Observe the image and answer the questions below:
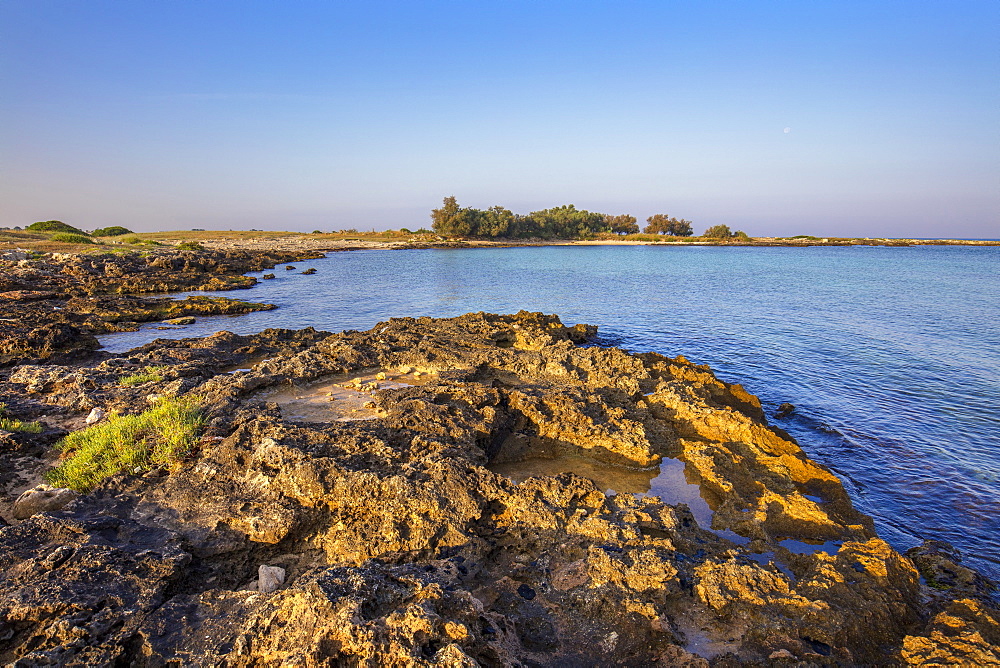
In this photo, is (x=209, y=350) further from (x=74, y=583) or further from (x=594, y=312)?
(x=594, y=312)

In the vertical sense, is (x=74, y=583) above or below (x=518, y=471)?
above

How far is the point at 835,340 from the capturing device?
17500 mm

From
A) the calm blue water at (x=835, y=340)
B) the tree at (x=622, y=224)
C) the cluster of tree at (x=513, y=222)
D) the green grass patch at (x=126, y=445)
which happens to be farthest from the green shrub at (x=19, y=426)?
the tree at (x=622, y=224)

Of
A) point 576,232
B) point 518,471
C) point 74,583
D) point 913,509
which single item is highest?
point 576,232

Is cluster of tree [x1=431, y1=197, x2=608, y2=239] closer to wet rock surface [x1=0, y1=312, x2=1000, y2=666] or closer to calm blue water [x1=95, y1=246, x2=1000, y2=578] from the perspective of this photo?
calm blue water [x1=95, y1=246, x2=1000, y2=578]

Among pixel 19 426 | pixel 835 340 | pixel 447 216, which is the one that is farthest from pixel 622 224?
pixel 19 426

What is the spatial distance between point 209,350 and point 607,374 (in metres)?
10.4

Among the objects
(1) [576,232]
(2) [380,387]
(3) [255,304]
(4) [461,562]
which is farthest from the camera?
(1) [576,232]

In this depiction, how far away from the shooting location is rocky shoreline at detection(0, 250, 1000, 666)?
321cm

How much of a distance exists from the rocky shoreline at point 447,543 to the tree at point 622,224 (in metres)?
111

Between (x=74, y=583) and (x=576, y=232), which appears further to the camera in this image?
(x=576, y=232)

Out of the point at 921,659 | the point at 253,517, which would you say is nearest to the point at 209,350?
the point at 253,517

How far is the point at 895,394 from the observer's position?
38.2ft

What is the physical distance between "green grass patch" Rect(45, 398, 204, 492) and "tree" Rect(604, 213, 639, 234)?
377 ft
